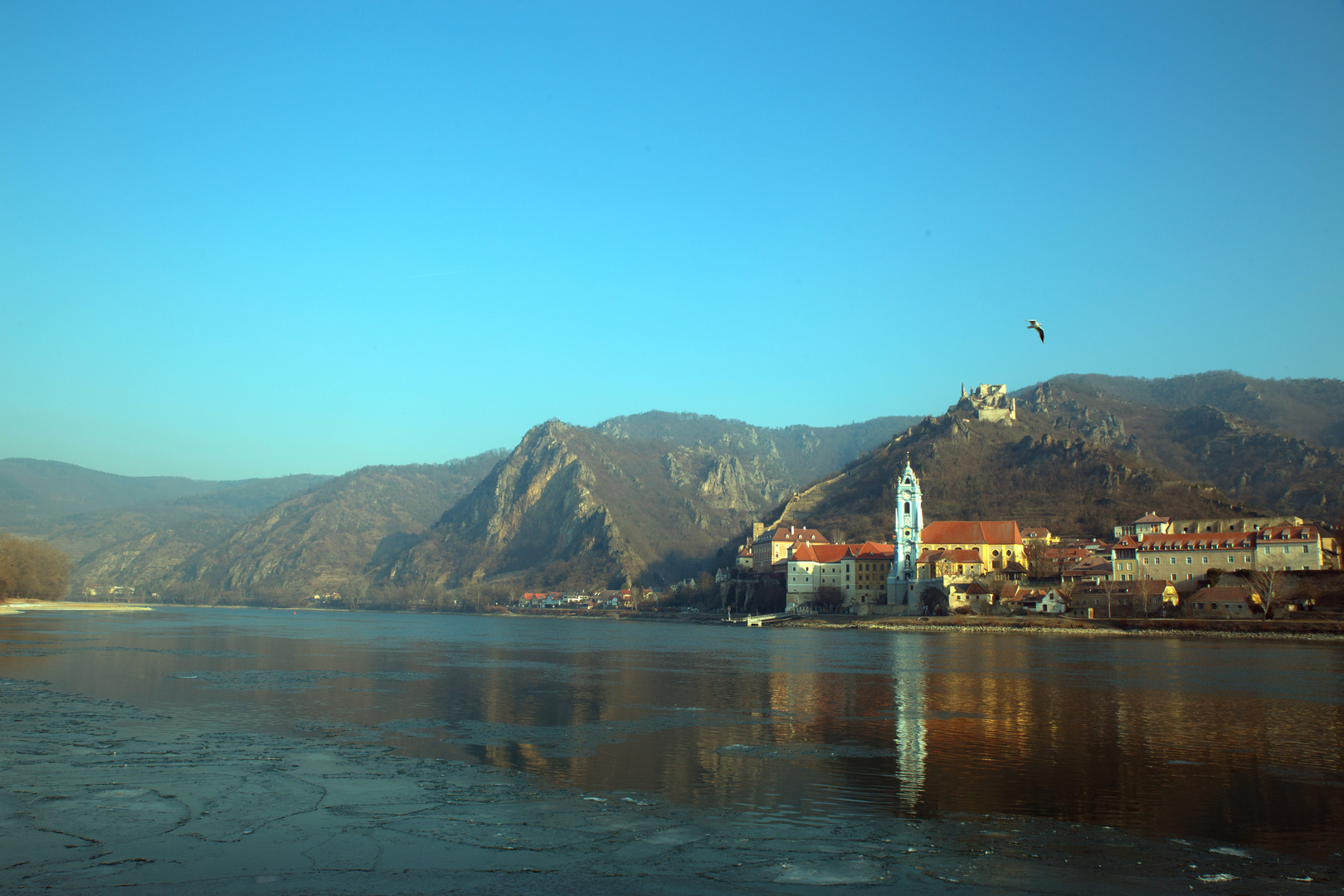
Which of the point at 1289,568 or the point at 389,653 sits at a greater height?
the point at 1289,568

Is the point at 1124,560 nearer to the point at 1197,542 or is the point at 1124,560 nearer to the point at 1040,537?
the point at 1197,542

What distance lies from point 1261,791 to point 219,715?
24.1 meters

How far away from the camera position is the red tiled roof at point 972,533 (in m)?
112

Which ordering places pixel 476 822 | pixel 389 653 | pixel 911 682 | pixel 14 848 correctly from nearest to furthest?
pixel 14 848, pixel 476 822, pixel 911 682, pixel 389 653

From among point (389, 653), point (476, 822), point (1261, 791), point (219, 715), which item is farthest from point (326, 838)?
point (389, 653)

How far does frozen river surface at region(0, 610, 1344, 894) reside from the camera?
1242 cm

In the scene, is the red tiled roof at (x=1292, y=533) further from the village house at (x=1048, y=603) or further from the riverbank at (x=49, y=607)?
the riverbank at (x=49, y=607)

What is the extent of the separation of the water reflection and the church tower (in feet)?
172

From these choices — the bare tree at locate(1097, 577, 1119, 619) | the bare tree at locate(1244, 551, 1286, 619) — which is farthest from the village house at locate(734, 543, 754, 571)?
the bare tree at locate(1244, 551, 1286, 619)

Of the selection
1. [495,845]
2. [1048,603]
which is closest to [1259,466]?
[1048,603]

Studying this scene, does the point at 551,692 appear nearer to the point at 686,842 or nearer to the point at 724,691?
the point at 724,691

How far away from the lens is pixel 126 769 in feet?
58.7

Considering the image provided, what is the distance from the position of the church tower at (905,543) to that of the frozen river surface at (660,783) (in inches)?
2778

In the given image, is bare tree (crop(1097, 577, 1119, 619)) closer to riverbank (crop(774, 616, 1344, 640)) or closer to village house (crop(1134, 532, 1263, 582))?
village house (crop(1134, 532, 1263, 582))
